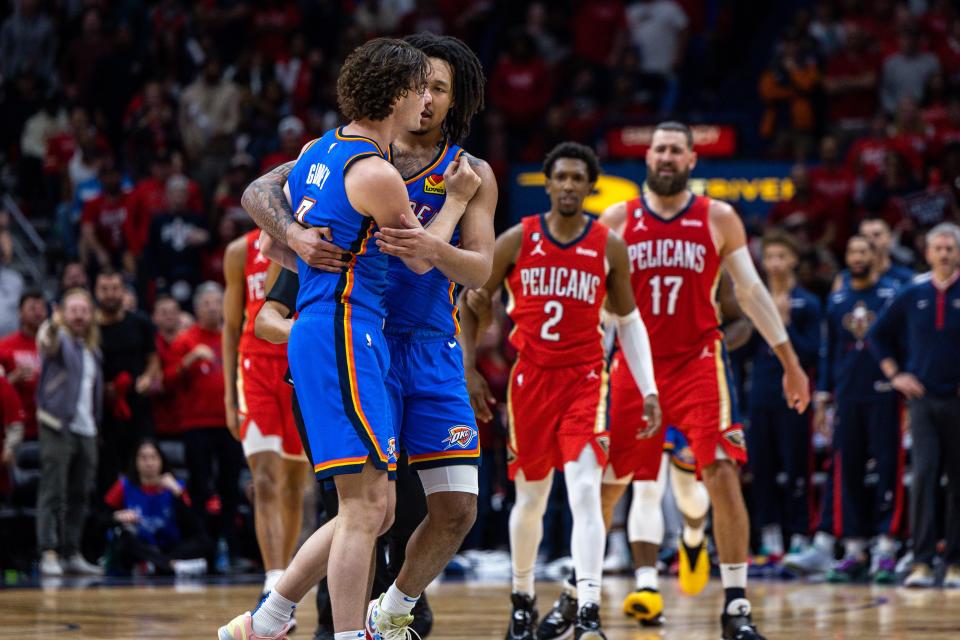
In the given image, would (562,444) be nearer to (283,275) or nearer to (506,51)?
(283,275)

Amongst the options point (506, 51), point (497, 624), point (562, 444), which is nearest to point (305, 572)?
point (562, 444)

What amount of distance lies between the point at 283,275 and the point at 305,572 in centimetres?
125

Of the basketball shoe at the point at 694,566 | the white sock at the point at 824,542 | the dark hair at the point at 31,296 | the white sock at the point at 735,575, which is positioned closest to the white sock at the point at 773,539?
the white sock at the point at 824,542

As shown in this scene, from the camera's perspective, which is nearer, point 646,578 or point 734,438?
point 734,438

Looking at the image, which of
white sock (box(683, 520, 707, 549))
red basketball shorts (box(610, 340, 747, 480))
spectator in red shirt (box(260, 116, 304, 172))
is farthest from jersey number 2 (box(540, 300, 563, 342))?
spectator in red shirt (box(260, 116, 304, 172))

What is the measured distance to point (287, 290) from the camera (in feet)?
19.6

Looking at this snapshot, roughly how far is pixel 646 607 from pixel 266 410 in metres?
2.22

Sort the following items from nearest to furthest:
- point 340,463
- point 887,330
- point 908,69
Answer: point 340,463, point 887,330, point 908,69

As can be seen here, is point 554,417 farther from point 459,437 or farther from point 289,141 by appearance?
point 289,141

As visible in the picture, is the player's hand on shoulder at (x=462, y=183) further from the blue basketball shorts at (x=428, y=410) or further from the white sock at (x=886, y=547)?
the white sock at (x=886, y=547)

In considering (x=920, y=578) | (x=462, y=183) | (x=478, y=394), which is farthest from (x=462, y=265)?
(x=920, y=578)

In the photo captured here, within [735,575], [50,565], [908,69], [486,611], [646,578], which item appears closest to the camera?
[735,575]

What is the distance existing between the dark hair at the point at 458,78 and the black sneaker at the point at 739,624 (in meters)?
2.65

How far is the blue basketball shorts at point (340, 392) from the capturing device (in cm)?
508
